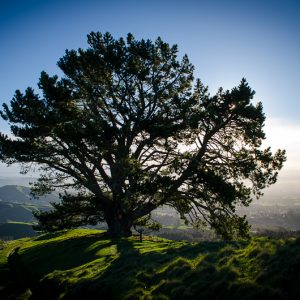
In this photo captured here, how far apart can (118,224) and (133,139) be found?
9.14 meters

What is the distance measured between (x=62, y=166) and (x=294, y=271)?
25288mm

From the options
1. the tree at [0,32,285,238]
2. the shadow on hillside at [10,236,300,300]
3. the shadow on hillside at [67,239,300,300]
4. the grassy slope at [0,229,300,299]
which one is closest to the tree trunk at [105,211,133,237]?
the tree at [0,32,285,238]

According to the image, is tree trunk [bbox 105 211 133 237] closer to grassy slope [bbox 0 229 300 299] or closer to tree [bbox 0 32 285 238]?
tree [bbox 0 32 285 238]

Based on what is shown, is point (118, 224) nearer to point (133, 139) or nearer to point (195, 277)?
point (133, 139)

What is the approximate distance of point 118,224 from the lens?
3253 cm

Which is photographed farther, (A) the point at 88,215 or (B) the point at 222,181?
(A) the point at 88,215

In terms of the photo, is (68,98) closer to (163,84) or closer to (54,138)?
(54,138)

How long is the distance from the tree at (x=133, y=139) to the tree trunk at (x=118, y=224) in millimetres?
106

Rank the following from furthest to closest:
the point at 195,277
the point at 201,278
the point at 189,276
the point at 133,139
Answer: the point at 133,139
the point at 189,276
the point at 195,277
the point at 201,278

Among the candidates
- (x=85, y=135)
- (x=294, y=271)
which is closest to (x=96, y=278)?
(x=294, y=271)

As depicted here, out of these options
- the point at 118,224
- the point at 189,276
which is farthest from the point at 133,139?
the point at 189,276

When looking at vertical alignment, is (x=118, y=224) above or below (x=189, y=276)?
above

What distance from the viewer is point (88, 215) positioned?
3438 centimetres

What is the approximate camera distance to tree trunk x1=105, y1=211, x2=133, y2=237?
106 ft
